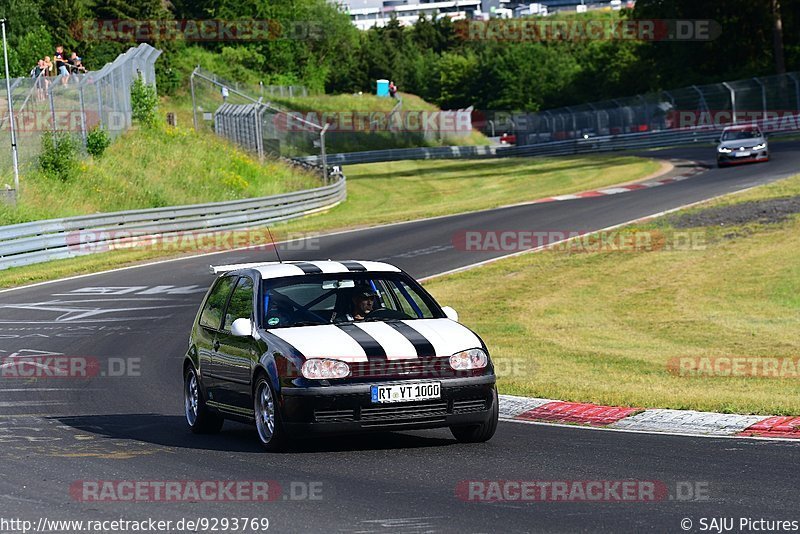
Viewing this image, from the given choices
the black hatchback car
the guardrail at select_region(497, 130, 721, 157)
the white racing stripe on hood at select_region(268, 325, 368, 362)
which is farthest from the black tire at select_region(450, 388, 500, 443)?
the guardrail at select_region(497, 130, 721, 157)

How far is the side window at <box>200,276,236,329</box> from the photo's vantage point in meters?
11.0

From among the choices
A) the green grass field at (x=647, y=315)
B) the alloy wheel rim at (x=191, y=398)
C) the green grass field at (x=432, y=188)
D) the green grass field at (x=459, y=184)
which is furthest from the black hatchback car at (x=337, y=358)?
the green grass field at (x=459, y=184)

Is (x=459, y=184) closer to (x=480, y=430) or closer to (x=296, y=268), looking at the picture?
(x=296, y=268)

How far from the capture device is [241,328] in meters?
9.79

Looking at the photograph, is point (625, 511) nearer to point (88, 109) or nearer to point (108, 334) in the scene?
point (108, 334)

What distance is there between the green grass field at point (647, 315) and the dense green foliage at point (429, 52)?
36.5m

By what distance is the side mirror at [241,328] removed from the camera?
32.1ft

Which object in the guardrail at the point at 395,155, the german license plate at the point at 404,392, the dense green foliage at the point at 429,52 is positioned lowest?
the guardrail at the point at 395,155


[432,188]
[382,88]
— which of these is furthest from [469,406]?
[382,88]

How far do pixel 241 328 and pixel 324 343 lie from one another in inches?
33.1

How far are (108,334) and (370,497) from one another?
460 inches

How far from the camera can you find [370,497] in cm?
759

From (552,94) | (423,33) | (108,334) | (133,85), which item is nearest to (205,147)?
(133,85)

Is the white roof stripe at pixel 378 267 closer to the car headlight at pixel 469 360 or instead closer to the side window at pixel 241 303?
the side window at pixel 241 303
